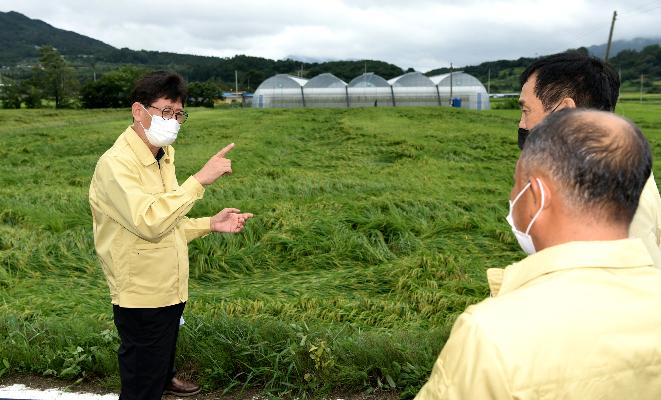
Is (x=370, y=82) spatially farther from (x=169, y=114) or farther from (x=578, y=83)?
(x=578, y=83)

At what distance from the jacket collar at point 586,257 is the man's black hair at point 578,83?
1.20 m

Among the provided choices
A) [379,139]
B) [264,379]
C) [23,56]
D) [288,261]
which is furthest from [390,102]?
[23,56]

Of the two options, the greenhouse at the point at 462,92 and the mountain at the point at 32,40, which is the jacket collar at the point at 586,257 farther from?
the mountain at the point at 32,40

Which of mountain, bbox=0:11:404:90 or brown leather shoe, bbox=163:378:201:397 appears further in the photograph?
mountain, bbox=0:11:404:90

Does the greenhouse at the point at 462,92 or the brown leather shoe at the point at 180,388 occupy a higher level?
the greenhouse at the point at 462,92

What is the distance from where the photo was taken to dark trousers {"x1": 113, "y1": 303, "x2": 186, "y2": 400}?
7.64 ft

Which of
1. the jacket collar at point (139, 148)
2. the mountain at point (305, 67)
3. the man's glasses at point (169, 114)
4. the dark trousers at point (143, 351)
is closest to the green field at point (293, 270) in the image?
the dark trousers at point (143, 351)

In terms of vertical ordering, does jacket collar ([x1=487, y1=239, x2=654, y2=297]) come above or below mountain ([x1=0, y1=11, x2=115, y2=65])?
below

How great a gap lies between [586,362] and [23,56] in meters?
146

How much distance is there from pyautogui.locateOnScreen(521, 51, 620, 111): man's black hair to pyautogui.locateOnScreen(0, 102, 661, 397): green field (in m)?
1.43

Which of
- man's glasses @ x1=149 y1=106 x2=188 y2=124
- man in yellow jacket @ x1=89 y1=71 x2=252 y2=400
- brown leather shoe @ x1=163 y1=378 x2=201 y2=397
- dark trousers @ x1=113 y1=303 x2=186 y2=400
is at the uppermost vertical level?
man's glasses @ x1=149 y1=106 x2=188 y2=124

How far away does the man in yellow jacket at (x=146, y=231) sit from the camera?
217cm

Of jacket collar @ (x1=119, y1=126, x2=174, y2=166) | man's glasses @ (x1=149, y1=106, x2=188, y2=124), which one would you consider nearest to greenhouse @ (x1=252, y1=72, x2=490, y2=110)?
man's glasses @ (x1=149, y1=106, x2=188, y2=124)

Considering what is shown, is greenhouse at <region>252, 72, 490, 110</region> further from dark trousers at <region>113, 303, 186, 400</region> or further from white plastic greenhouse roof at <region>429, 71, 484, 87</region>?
dark trousers at <region>113, 303, 186, 400</region>
